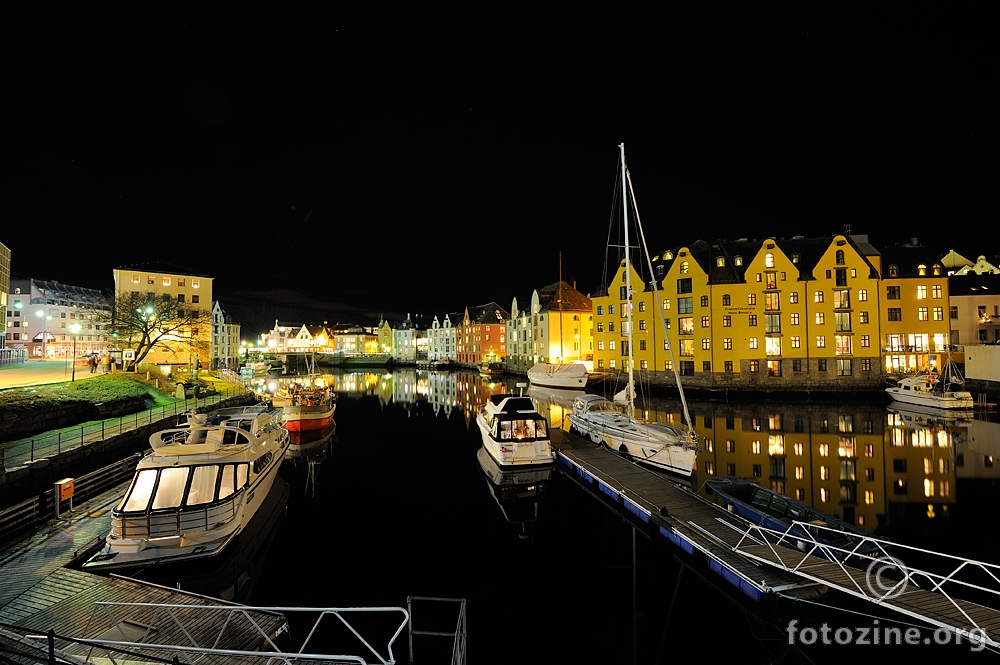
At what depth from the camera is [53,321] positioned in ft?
335

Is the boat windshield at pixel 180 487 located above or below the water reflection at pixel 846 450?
above

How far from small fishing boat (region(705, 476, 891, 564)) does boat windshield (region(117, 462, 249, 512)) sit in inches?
622

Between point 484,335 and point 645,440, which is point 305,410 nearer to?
point 645,440

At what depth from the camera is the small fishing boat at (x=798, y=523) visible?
39.1ft

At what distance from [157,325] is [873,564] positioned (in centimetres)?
6232

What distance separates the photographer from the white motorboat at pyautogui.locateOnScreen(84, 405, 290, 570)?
13.0 m

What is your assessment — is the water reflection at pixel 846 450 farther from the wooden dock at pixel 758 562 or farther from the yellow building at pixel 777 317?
the yellow building at pixel 777 317

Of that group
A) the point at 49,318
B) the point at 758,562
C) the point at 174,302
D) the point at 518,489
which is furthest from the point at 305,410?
the point at 49,318

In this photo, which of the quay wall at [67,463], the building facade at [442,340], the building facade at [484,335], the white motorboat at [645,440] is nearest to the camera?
the quay wall at [67,463]

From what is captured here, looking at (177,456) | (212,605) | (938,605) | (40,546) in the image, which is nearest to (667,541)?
(938,605)

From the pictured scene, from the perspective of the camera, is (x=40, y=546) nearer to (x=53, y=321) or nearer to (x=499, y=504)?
(x=499, y=504)

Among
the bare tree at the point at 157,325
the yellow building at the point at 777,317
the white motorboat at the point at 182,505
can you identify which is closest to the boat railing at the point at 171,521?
the white motorboat at the point at 182,505

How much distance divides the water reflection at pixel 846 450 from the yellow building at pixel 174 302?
1210 inches

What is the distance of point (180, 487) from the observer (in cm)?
1460
